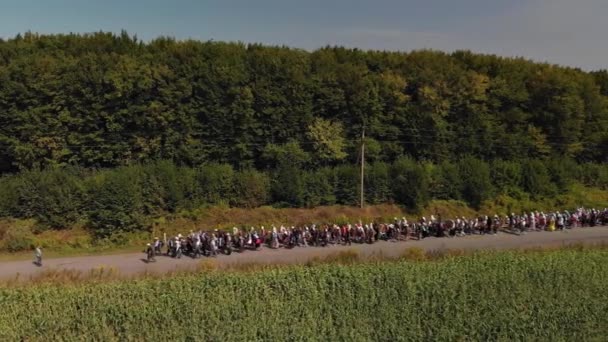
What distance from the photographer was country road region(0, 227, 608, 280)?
28.7 meters

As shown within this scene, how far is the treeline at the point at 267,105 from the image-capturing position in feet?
135

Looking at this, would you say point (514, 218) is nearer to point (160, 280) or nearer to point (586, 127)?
point (586, 127)

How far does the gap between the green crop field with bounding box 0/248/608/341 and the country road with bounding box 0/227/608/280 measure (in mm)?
6411

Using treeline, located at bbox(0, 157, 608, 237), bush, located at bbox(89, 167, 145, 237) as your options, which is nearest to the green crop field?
bush, located at bbox(89, 167, 145, 237)

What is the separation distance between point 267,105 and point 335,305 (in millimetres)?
28705

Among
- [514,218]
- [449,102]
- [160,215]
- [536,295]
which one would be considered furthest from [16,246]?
[449,102]

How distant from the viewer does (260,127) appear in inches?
1793

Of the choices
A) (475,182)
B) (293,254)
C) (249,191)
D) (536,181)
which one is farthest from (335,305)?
(536,181)

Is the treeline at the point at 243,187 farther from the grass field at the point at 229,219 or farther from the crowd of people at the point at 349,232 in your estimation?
the crowd of people at the point at 349,232

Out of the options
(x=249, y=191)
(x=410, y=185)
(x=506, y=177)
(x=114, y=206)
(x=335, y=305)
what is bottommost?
(x=335, y=305)

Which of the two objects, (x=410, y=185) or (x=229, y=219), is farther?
(x=410, y=185)

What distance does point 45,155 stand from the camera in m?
41.1

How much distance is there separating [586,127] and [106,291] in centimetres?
5189

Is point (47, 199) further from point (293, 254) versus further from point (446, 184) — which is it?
point (446, 184)
